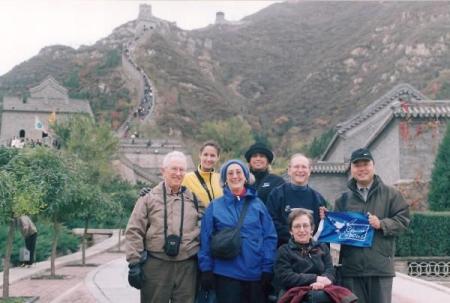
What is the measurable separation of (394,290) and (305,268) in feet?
18.1

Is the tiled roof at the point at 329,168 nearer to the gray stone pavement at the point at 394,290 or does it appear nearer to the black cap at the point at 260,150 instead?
the gray stone pavement at the point at 394,290

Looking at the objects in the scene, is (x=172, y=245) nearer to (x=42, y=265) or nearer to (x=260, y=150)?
(x=260, y=150)

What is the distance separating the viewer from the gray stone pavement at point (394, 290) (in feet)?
31.1

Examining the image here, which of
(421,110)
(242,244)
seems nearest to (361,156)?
(242,244)

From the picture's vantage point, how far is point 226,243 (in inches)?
212

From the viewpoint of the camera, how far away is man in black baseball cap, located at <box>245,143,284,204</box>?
258 inches

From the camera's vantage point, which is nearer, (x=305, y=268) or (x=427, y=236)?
(x=305, y=268)

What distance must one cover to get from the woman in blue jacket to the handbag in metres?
0.07

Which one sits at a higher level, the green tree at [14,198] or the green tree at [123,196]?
the green tree at [14,198]

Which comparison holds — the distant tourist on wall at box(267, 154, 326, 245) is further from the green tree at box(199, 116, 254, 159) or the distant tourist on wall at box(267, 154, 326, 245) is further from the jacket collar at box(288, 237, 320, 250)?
the green tree at box(199, 116, 254, 159)

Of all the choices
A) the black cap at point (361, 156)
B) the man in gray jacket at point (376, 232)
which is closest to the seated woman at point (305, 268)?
the man in gray jacket at point (376, 232)

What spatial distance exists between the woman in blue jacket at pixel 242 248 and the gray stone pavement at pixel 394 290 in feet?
14.0

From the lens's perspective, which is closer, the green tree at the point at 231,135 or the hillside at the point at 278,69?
the green tree at the point at 231,135

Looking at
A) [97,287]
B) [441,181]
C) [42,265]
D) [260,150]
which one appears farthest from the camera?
[441,181]
